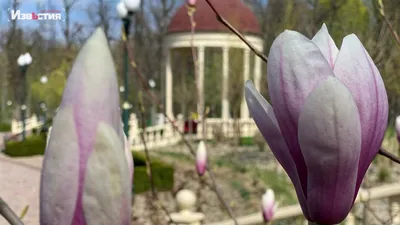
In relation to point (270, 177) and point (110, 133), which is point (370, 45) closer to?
point (110, 133)

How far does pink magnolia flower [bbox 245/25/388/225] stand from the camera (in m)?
0.27

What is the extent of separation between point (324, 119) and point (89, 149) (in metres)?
0.12

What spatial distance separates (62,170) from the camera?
216 millimetres

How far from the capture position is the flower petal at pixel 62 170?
0.22 m

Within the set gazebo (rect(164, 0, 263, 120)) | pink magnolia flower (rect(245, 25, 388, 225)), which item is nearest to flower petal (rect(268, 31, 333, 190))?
pink magnolia flower (rect(245, 25, 388, 225))

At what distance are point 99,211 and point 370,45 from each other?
1.30 m

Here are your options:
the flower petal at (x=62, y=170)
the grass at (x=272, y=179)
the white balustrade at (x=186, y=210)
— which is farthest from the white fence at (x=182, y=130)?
the flower petal at (x=62, y=170)

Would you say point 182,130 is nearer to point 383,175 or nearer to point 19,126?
point 19,126

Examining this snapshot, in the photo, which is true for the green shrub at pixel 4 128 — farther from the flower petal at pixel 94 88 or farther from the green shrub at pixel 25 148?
the flower petal at pixel 94 88

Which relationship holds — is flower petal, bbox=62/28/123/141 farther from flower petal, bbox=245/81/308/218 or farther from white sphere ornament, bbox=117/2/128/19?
white sphere ornament, bbox=117/2/128/19

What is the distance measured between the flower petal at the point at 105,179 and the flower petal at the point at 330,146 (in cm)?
11

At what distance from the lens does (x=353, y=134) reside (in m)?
0.28

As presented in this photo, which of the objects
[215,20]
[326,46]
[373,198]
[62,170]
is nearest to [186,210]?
[373,198]

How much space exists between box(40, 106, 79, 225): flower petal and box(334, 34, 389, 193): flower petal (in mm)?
159
